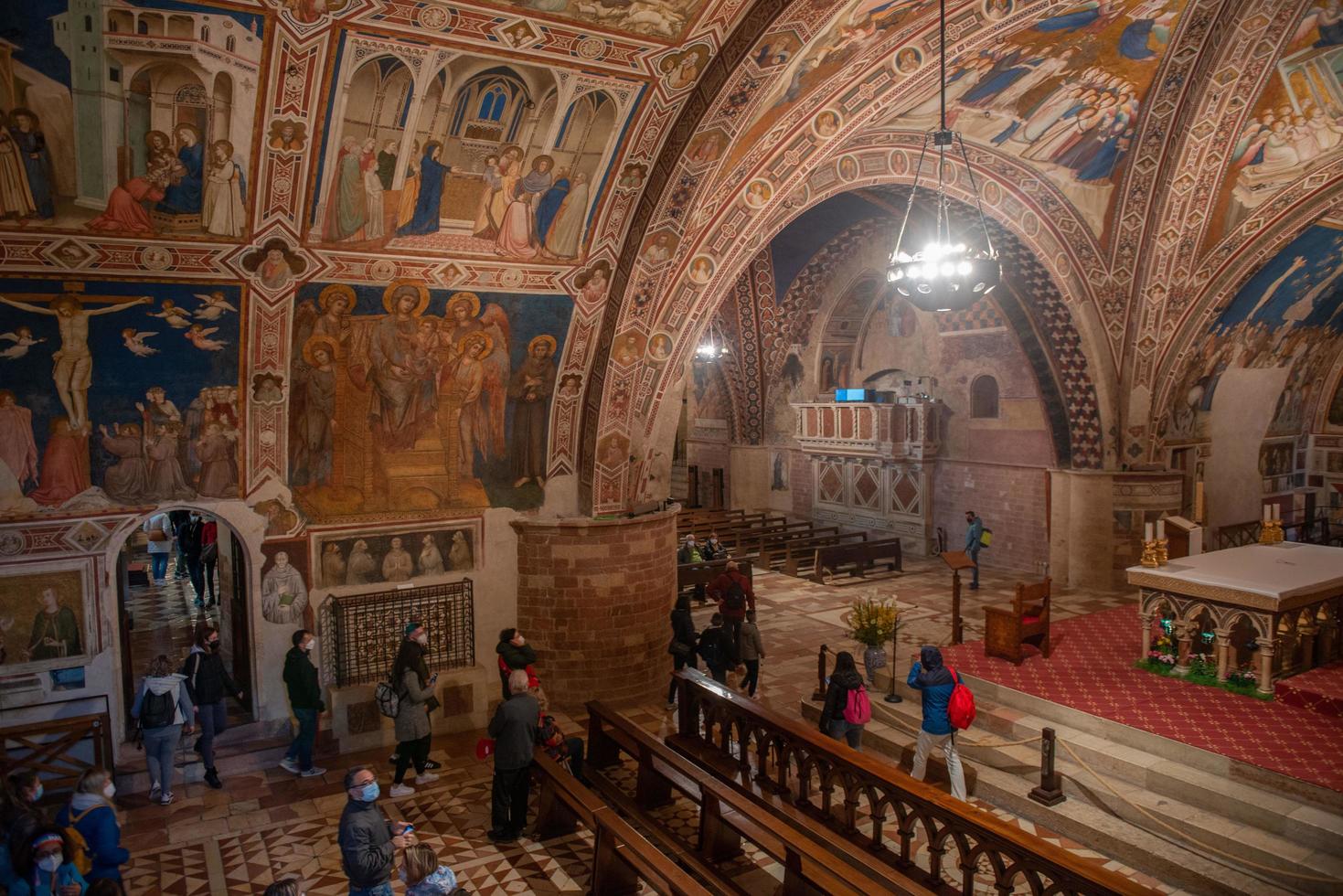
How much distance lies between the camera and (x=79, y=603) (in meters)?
7.84

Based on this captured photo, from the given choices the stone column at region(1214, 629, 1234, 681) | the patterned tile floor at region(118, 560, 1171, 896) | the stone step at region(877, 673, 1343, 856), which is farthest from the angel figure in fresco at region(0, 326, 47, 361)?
the stone column at region(1214, 629, 1234, 681)

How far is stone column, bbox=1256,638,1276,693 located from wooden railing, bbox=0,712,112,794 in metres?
10.5

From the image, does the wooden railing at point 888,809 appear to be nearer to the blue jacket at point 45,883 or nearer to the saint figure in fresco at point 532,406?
the saint figure in fresco at point 532,406

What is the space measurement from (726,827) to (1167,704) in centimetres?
469

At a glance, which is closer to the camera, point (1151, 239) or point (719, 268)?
point (719, 268)

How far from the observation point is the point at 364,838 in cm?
489

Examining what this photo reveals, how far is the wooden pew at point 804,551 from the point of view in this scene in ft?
54.2

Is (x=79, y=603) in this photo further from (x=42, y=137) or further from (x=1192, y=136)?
(x=1192, y=136)

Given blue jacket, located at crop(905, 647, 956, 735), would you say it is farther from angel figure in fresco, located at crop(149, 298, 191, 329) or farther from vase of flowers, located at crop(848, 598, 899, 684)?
angel figure in fresco, located at crop(149, 298, 191, 329)

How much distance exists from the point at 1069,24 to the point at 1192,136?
149 inches

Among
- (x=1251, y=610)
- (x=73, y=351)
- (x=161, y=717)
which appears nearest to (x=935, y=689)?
(x=1251, y=610)

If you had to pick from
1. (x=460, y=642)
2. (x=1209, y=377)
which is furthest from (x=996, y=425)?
(x=460, y=642)

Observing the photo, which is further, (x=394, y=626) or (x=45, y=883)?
(x=394, y=626)

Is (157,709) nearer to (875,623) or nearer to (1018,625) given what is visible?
(875,623)
